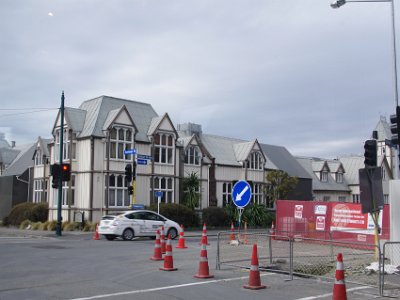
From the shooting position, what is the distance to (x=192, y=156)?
4084 cm

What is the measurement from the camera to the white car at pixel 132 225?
23875 millimetres

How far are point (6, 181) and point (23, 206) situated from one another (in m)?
9.39

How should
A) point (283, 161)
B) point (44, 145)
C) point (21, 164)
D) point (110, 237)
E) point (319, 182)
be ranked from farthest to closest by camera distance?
point (319, 182) < point (283, 161) < point (21, 164) < point (44, 145) < point (110, 237)

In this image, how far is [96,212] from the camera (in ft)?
109

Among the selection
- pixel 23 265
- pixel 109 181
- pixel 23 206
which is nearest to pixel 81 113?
pixel 109 181

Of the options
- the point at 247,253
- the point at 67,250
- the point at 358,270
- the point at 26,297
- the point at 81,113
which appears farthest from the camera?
the point at 81,113

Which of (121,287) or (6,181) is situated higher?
(6,181)

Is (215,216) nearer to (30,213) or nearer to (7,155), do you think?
(30,213)

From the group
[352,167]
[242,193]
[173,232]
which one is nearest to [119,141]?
[173,232]

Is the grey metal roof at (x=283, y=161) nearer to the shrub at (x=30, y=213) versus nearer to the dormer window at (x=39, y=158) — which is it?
the dormer window at (x=39, y=158)

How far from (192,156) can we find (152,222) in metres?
16.3

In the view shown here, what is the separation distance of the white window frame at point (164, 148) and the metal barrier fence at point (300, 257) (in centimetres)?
2091

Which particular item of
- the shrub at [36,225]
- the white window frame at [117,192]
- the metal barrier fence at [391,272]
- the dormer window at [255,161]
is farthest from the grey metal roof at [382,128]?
the metal barrier fence at [391,272]

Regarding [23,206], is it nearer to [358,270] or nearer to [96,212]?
[96,212]
